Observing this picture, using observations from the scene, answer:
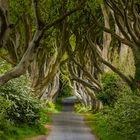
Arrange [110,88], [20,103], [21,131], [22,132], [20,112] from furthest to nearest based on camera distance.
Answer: [110,88]
[20,112]
[20,103]
[21,131]
[22,132]

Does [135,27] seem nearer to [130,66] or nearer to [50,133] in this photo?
[50,133]

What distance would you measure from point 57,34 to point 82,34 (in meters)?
2.22

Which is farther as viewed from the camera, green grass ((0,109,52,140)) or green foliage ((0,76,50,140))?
green foliage ((0,76,50,140))

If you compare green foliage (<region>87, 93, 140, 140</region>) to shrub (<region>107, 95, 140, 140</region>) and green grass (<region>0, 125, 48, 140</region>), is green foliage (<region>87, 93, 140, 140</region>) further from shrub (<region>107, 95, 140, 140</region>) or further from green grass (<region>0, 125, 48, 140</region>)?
green grass (<region>0, 125, 48, 140</region>)

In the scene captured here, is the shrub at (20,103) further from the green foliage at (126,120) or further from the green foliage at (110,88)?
the green foliage at (110,88)

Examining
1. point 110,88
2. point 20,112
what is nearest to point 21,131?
point 20,112

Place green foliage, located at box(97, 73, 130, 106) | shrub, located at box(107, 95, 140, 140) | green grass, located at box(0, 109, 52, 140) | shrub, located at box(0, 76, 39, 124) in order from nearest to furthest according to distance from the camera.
A: shrub, located at box(107, 95, 140, 140) < green grass, located at box(0, 109, 52, 140) < shrub, located at box(0, 76, 39, 124) < green foliage, located at box(97, 73, 130, 106)

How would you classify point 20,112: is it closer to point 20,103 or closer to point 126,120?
point 20,103

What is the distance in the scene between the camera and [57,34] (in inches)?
1302

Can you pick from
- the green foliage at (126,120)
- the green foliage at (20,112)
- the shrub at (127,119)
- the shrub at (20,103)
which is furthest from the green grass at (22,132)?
the shrub at (127,119)

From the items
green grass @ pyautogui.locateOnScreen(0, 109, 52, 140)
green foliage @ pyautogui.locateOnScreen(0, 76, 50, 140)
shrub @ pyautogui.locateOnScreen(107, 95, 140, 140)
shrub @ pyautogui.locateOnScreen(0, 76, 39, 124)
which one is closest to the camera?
shrub @ pyautogui.locateOnScreen(107, 95, 140, 140)

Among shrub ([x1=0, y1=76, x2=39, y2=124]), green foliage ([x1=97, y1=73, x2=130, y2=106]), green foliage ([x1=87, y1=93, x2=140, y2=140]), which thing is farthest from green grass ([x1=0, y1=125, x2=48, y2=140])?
green foliage ([x1=97, y1=73, x2=130, y2=106])

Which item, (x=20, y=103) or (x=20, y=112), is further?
(x=20, y=112)

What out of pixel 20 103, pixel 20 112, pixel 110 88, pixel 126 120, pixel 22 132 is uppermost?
pixel 110 88
